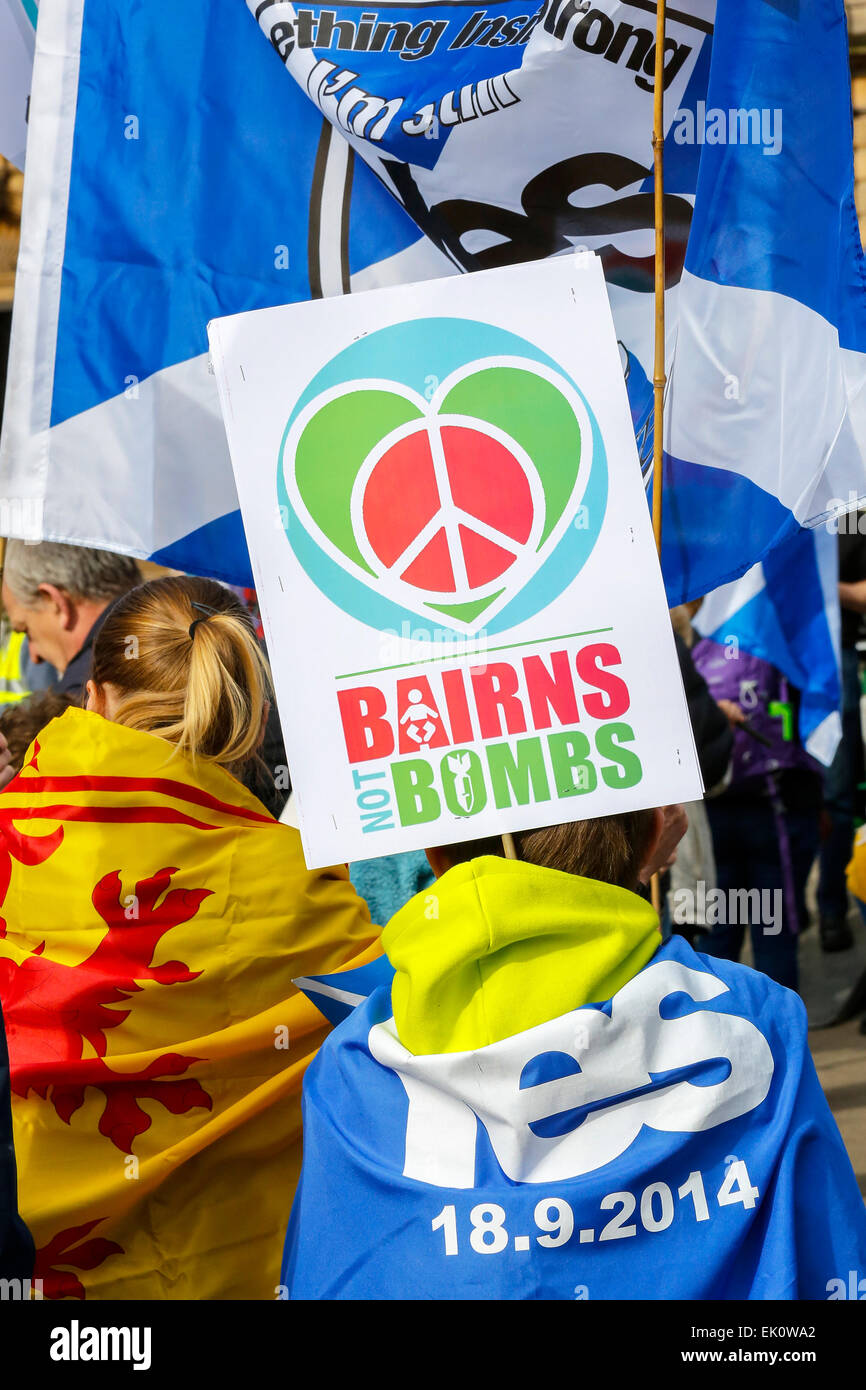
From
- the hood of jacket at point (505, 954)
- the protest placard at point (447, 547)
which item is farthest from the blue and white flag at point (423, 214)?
the hood of jacket at point (505, 954)

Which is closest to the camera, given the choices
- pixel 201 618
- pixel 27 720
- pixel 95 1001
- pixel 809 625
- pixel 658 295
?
pixel 658 295

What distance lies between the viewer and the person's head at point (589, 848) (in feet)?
6.85

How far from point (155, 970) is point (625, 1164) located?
1132mm

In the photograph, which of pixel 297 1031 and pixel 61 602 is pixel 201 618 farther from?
pixel 61 602

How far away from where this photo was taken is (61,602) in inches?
149

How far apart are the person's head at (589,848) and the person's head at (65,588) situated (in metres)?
1.85

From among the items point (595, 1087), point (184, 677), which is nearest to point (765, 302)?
point (184, 677)

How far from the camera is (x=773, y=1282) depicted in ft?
6.16

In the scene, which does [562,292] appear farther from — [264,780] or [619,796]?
[264,780]

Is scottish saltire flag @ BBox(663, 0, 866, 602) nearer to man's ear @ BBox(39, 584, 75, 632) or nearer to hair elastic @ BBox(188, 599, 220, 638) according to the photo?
hair elastic @ BBox(188, 599, 220, 638)

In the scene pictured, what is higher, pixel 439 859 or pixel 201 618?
pixel 201 618

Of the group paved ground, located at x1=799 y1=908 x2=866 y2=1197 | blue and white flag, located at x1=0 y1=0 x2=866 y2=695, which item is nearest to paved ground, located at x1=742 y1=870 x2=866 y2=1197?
paved ground, located at x1=799 y1=908 x2=866 y2=1197

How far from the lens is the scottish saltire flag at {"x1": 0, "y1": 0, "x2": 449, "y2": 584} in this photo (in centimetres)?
286
